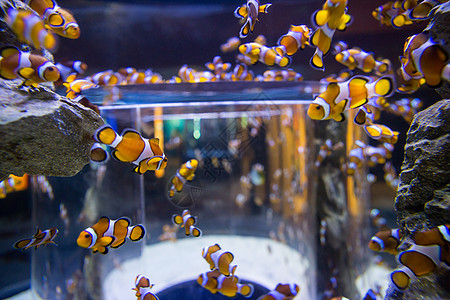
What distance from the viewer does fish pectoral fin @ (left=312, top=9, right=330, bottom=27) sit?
5.69 ft

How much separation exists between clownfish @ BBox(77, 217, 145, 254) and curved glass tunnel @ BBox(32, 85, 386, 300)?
166cm

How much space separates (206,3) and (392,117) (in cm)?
516

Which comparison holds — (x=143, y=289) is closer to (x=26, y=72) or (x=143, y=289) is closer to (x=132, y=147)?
(x=132, y=147)

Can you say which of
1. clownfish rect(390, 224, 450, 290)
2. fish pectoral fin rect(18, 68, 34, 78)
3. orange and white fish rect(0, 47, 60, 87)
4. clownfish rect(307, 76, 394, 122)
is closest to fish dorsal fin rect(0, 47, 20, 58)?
orange and white fish rect(0, 47, 60, 87)

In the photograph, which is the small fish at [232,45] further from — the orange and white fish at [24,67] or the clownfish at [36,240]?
the clownfish at [36,240]

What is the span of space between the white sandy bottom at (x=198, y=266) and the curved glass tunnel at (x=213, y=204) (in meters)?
0.02

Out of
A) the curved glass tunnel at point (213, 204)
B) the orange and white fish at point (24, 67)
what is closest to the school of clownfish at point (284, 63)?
the orange and white fish at point (24, 67)

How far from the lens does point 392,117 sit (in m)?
5.97

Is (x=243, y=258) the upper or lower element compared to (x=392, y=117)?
Result: lower

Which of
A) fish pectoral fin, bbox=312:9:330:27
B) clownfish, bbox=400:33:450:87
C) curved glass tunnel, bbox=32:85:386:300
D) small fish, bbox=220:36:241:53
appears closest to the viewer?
clownfish, bbox=400:33:450:87

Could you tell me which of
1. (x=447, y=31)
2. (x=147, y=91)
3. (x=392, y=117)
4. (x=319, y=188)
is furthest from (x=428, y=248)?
(x=392, y=117)

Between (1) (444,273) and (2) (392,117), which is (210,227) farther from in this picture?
(2) (392,117)

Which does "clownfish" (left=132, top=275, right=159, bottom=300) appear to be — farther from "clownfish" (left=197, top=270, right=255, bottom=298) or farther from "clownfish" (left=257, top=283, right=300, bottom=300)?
"clownfish" (left=257, top=283, right=300, bottom=300)

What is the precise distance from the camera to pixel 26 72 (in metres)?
1.68
